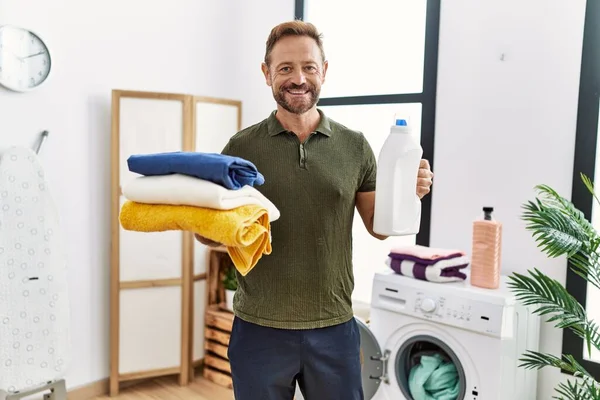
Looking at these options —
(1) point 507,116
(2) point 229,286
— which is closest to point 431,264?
(1) point 507,116

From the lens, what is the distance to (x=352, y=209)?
1444 mm

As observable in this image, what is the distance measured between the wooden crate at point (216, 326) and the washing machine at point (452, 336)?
3.00 feet

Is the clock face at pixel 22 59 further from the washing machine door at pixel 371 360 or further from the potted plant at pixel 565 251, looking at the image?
the potted plant at pixel 565 251

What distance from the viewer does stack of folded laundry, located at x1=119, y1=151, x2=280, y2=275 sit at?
1051mm

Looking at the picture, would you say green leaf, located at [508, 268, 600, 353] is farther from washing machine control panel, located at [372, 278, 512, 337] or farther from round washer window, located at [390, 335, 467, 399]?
round washer window, located at [390, 335, 467, 399]

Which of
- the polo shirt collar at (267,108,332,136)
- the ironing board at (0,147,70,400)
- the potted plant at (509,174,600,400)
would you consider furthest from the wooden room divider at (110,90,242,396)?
the potted plant at (509,174,600,400)

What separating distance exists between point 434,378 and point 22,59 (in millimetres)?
2199

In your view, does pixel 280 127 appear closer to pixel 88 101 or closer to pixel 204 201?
pixel 204 201

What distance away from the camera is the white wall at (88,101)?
240 cm

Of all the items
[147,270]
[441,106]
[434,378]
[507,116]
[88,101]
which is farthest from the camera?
[147,270]

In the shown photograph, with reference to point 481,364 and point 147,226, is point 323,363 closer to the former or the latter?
point 147,226

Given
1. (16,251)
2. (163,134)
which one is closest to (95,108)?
(163,134)

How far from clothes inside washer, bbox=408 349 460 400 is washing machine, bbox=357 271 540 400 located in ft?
0.07

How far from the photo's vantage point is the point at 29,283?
226cm
